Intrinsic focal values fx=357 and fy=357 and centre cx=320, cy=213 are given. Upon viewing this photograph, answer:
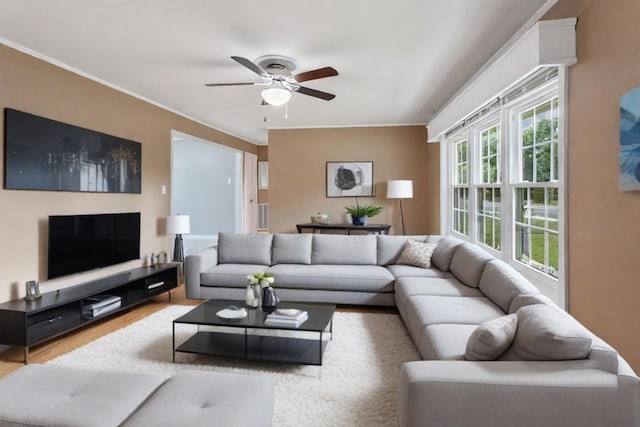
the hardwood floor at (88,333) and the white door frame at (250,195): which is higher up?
the white door frame at (250,195)

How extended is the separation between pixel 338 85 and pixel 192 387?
349cm

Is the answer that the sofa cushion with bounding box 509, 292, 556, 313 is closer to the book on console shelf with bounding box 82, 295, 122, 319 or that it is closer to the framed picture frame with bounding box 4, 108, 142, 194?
the book on console shelf with bounding box 82, 295, 122, 319

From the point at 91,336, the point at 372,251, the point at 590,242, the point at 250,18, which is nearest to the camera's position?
the point at 590,242

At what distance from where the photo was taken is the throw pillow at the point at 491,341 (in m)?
1.57

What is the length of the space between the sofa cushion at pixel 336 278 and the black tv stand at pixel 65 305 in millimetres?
1388

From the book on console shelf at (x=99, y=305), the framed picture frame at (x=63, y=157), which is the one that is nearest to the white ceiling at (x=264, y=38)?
the framed picture frame at (x=63, y=157)

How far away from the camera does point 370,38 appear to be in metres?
2.91

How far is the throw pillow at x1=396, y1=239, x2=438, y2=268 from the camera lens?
3.92m

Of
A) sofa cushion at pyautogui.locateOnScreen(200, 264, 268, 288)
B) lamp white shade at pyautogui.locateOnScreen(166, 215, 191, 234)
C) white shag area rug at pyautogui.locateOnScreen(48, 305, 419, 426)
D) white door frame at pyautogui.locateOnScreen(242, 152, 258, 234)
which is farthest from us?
white door frame at pyautogui.locateOnScreen(242, 152, 258, 234)

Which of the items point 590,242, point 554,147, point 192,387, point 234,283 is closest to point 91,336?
point 234,283

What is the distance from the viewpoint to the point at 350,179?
6.51m

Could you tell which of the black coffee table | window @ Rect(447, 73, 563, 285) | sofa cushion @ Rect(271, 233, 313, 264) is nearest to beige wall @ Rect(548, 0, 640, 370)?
window @ Rect(447, 73, 563, 285)

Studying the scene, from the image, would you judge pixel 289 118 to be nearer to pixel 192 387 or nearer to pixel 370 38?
pixel 370 38

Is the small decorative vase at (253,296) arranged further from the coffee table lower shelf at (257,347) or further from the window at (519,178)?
the window at (519,178)
